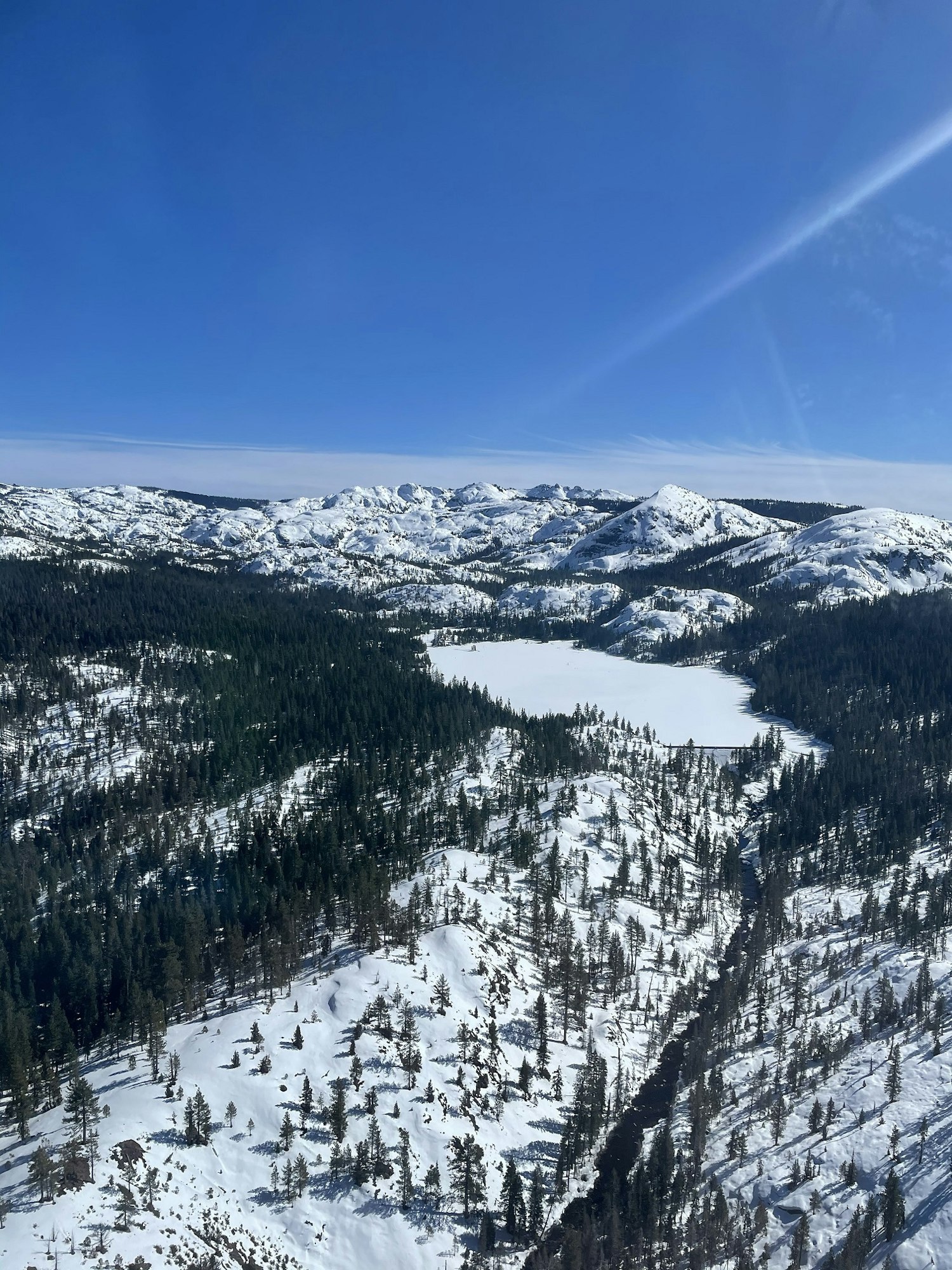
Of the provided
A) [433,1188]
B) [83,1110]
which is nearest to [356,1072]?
[433,1188]

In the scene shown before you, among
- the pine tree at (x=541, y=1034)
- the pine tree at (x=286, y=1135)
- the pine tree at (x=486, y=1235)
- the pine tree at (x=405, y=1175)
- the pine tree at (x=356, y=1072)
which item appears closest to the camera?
the pine tree at (x=486, y=1235)

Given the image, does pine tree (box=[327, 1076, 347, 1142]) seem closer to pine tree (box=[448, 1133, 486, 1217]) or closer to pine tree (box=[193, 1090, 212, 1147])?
pine tree (box=[448, 1133, 486, 1217])

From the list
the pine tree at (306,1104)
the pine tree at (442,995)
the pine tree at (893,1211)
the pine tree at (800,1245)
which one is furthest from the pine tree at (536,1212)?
the pine tree at (893,1211)

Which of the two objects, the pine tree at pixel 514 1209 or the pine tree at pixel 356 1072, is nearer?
the pine tree at pixel 514 1209

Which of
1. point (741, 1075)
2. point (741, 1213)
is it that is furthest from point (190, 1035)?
point (741, 1075)

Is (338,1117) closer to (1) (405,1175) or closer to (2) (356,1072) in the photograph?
(2) (356,1072)

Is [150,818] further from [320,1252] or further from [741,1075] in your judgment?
[741,1075]

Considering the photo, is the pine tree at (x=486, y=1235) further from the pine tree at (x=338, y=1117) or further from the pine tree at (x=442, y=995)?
the pine tree at (x=442, y=995)

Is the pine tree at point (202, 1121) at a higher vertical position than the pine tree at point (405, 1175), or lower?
higher

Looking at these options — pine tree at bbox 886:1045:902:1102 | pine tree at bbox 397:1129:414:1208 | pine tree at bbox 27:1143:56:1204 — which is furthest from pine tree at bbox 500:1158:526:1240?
pine tree at bbox 886:1045:902:1102
